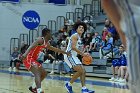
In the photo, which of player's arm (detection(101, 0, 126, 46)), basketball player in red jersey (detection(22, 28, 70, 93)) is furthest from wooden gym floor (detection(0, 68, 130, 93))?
player's arm (detection(101, 0, 126, 46))

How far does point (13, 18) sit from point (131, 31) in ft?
84.4

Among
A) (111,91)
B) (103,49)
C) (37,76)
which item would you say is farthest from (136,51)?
(103,49)

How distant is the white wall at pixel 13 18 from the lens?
26.5 meters

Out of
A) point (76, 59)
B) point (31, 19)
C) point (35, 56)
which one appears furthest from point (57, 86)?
point (31, 19)

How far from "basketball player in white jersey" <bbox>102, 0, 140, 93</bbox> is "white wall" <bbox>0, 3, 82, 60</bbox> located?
25.1 m

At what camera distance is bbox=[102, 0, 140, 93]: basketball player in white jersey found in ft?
4.81

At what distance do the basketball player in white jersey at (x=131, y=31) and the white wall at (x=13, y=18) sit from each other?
82.4ft

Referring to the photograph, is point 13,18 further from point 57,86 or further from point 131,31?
point 131,31

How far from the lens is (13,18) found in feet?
87.9

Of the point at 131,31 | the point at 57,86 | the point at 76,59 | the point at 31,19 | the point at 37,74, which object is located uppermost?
the point at 31,19

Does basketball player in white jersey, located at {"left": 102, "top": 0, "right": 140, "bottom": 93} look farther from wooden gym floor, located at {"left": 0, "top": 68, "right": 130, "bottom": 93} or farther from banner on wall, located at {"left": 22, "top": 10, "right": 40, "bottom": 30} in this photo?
banner on wall, located at {"left": 22, "top": 10, "right": 40, "bottom": 30}

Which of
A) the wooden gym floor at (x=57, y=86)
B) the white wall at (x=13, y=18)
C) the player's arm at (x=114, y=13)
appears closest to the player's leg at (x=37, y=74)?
the wooden gym floor at (x=57, y=86)

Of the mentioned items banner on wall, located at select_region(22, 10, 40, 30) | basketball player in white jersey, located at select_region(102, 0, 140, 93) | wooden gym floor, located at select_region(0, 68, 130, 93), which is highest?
banner on wall, located at select_region(22, 10, 40, 30)

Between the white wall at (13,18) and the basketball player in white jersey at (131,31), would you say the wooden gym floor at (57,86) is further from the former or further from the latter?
the white wall at (13,18)
